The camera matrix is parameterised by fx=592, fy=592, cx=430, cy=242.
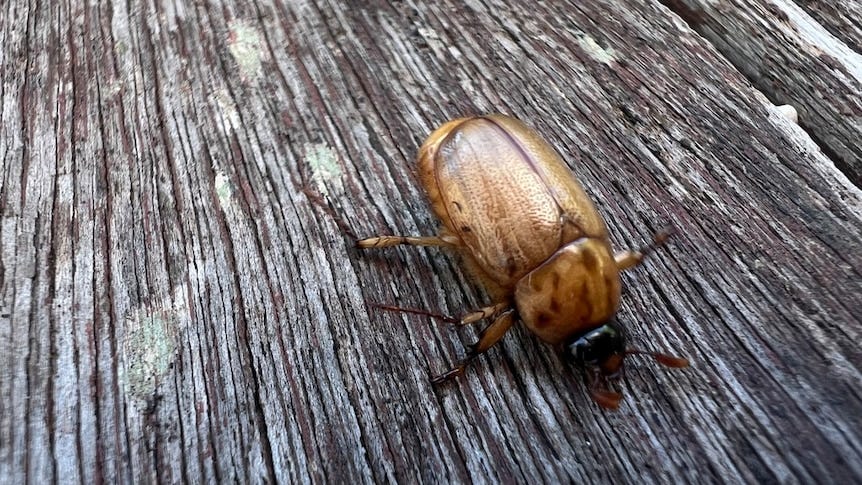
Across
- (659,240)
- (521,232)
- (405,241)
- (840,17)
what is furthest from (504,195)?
(840,17)

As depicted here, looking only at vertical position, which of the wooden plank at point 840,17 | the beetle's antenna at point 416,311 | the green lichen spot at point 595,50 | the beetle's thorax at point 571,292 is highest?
the wooden plank at point 840,17

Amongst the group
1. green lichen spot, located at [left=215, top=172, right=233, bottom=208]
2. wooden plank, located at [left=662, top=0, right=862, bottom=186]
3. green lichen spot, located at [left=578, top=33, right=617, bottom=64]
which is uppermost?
wooden plank, located at [left=662, top=0, right=862, bottom=186]

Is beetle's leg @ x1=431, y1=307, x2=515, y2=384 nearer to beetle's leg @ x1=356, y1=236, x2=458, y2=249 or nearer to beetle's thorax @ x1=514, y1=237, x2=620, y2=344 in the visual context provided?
beetle's thorax @ x1=514, y1=237, x2=620, y2=344

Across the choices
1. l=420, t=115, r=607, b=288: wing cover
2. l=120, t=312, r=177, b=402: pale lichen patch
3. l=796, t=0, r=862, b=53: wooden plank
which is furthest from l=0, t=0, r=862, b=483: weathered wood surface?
l=796, t=0, r=862, b=53: wooden plank

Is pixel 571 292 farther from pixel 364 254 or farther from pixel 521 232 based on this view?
pixel 364 254

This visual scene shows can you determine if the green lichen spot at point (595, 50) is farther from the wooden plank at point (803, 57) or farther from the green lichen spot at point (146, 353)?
the green lichen spot at point (146, 353)

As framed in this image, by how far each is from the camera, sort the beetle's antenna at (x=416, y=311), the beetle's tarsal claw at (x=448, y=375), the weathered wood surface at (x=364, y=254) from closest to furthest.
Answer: the weathered wood surface at (x=364, y=254)
the beetle's tarsal claw at (x=448, y=375)
the beetle's antenna at (x=416, y=311)

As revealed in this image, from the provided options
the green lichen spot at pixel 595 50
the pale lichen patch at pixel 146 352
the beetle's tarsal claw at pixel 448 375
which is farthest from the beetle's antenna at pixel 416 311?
the green lichen spot at pixel 595 50

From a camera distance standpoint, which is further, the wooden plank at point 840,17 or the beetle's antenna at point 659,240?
the wooden plank at point 840,17
